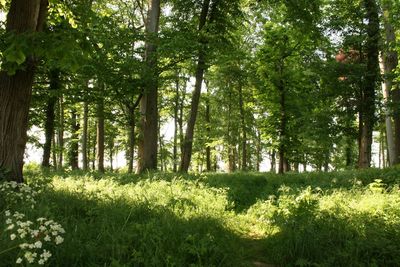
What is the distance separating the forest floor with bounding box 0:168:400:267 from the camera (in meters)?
4.96

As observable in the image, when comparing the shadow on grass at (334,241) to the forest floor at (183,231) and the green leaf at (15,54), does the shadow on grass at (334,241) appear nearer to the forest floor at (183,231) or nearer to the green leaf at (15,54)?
the forest floor at (183,231)

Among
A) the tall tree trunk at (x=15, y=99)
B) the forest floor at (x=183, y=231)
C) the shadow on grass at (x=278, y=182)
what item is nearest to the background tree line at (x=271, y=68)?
the shadow on grass at (x=278, y=182)

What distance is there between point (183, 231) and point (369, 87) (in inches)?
588

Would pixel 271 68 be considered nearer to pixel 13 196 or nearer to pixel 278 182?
pixel 278 182

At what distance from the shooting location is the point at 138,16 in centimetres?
2817

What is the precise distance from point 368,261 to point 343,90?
1387 cm

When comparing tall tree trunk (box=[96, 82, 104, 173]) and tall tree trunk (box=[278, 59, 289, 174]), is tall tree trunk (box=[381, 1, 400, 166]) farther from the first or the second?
tall tree trunk (box=[96, 82, 104, 173])

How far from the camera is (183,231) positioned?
252 inches

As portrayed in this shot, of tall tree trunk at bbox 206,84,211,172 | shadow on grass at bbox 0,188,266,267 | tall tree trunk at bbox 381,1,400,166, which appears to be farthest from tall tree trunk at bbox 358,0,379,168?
tall tree trunk at bbox 206,84,211,172

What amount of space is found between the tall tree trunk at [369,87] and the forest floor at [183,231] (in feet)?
28.1

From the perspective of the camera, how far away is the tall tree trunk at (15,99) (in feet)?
24.7

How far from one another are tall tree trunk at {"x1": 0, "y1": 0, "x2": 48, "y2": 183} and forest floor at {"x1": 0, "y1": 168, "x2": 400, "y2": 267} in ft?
3.25

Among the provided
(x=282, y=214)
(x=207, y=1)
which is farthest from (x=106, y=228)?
(x=207, y=1)

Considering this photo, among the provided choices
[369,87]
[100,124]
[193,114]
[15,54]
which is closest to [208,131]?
[100,124]
